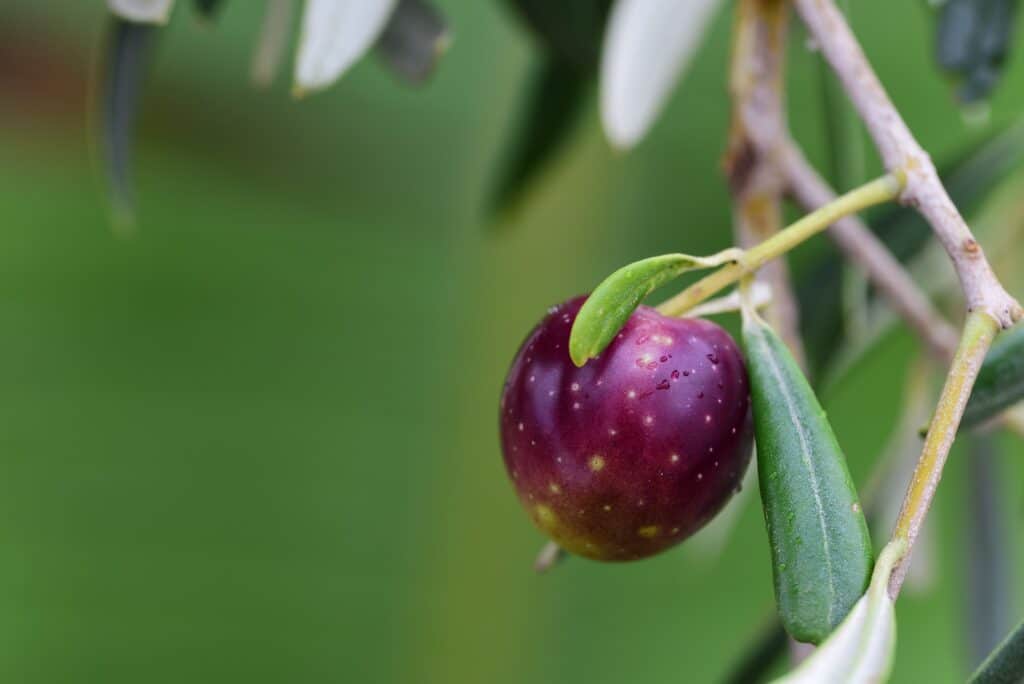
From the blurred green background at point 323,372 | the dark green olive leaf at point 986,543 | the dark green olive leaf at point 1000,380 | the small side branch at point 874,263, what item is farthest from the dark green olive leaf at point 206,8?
the blurred green background at point 323,372

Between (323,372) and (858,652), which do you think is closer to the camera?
(858,652)

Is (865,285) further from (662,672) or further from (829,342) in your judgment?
(662,672)

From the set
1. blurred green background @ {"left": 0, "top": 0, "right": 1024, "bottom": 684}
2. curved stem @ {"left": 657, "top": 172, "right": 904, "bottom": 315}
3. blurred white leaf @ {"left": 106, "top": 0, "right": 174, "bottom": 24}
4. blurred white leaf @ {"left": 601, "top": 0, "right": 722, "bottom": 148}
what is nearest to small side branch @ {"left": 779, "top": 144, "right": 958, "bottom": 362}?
blurred white leaf @ {"left": 601, "top": 0, "right": 722, "bottom": 148}

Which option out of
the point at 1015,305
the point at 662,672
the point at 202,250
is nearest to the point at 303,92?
the point at 1015,305

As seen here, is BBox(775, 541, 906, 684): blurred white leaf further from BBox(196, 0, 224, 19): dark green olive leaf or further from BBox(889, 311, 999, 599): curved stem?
BBox(196, 0, 224, 19): dark green olive leaf

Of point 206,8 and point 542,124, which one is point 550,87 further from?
point 206,8

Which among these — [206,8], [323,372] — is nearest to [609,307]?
[206,8]
